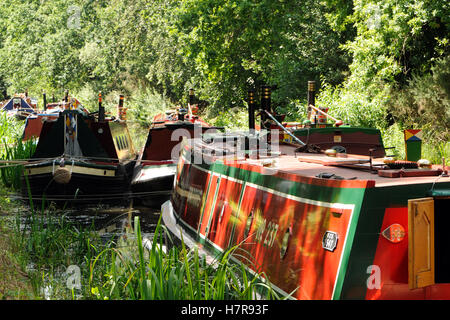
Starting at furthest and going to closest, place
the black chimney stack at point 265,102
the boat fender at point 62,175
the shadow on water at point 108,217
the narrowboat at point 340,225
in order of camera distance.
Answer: the boat fender at point 62,175 < the shadow on water at point 108,217 < the black chimney stack at point 265,102 < the narrowboat at point 340,225

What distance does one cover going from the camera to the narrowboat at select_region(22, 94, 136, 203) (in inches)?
607

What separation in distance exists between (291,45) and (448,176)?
786 inches

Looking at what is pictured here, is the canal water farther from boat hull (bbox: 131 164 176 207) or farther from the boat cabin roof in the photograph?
the boat cabin roof

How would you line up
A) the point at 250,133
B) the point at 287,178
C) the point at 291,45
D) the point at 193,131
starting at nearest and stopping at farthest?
1. the point at 287,178
2. the point at 250,133
3. the point at 193,131
4. the point at 291,45

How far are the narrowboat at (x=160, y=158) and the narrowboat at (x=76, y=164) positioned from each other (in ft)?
2.21

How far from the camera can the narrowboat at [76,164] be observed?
1542 cm

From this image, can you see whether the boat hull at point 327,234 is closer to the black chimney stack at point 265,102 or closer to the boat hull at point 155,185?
the black chimney stack at point 265,102

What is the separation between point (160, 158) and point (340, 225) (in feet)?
41.0

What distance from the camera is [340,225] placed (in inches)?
203

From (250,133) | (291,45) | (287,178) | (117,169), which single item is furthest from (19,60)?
(287,178)

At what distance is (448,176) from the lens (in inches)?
224

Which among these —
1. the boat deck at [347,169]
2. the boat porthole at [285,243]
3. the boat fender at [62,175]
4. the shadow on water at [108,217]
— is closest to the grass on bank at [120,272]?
the boat porthole at [285,243]
